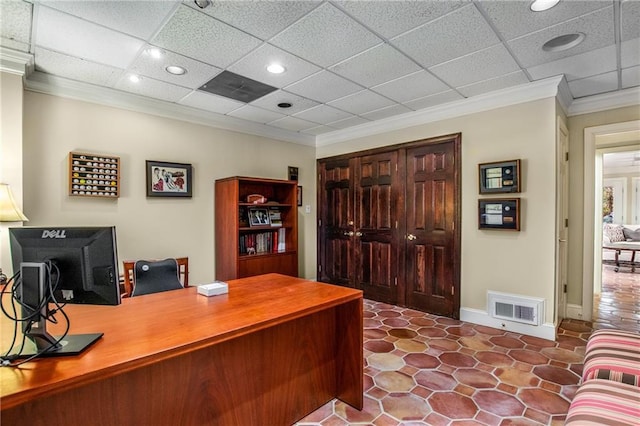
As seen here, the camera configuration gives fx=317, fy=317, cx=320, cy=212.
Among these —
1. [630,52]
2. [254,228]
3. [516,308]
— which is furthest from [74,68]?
[516,308]

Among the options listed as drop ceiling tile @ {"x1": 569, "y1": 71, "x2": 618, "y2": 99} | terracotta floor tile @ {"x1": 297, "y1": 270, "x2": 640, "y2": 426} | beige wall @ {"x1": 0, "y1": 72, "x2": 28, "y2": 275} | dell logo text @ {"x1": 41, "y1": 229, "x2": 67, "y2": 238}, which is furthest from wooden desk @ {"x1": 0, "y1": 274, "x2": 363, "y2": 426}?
drop ceiling tile @ {"x1": 569, "y1": 71, "x2": 618, "y2": 99}

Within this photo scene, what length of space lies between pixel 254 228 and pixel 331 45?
2468 mm

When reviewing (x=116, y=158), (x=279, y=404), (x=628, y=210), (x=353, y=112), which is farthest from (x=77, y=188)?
(x=628, y=210)

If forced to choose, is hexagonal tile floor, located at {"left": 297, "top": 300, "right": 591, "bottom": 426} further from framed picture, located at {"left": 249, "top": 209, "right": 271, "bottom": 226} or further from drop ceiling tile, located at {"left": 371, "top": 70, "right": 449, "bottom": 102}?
drop ceiling tile, located at {"left": 371, "top": 70, "right": 449, "bottom": 102}

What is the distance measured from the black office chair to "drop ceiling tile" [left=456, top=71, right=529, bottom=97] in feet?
11.0

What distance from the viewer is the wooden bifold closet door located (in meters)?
3.86

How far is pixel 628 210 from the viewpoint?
29.0ft

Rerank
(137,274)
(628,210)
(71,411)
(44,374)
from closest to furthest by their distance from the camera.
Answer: (44,374) → (71,411) → (137,274) → (628,210)

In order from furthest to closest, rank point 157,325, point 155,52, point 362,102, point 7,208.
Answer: point 362,102
point 155,52
point 7,208
point 157,325

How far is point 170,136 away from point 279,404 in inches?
128

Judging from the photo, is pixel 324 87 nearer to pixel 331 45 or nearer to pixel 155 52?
pixel 331 45

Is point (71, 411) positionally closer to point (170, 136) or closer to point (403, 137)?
point (170, 136)

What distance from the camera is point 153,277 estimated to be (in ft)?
8.26

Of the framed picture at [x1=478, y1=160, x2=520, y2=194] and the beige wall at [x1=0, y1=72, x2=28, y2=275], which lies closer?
the beige wall at [x1=0, y1=72, x2=28, y2=275]
